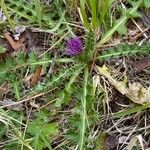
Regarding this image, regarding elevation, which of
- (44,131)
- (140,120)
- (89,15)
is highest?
(89,15)

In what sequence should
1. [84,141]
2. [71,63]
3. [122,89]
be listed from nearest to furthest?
1. [84,141]
2. [122,89]
3. [71,63]

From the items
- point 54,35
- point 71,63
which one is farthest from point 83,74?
point 54,35

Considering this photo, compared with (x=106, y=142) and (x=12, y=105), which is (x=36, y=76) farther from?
(x=106, y=142)

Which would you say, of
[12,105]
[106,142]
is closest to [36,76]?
[12,105]

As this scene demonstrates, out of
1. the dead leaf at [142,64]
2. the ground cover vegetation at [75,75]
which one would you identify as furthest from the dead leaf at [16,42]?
the dead leaf at [142,64]

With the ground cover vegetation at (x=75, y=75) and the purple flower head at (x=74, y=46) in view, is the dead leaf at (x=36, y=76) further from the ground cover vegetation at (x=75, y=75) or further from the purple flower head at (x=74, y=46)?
the purple flower head at (x=74, y=46)

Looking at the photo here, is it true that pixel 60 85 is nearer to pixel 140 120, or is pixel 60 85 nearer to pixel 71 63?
pixel 71 63

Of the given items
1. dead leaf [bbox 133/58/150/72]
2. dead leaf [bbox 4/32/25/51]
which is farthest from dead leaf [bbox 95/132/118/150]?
dead leaf [bbox 4/32/25/51]
